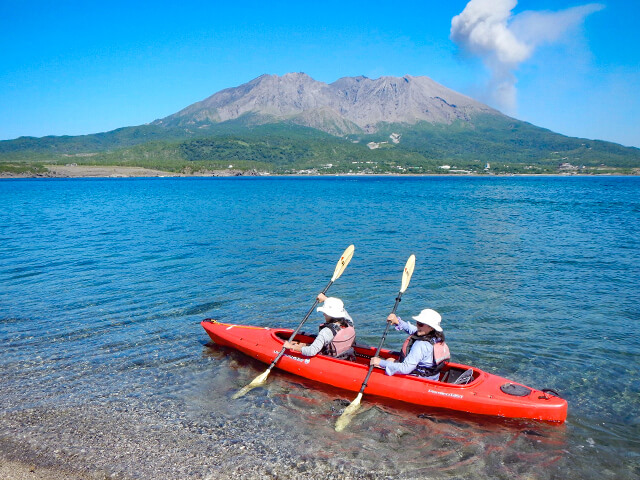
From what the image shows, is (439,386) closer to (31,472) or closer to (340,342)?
(340,342)

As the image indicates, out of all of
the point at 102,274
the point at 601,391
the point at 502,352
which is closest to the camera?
the point at 601,391

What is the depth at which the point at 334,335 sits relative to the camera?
32.3ft

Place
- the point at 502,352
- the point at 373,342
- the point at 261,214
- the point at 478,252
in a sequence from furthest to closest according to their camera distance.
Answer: the point at 261,214 → the point at 478,252 → the point at 373,342 → the point at 502,352

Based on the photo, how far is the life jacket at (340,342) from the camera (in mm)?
9836

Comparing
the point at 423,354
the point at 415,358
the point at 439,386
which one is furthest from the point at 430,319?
the point at 439,386

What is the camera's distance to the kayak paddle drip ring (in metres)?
8.44

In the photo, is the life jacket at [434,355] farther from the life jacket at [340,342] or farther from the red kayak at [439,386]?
the life jacket at [340,342]

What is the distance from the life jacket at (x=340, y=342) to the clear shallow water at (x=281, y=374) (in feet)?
2.71

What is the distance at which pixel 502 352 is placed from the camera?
37.2 ft

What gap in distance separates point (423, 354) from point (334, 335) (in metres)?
1.93

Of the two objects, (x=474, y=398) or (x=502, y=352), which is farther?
(x=502, y=352)

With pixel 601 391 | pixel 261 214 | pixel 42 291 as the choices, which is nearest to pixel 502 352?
pixel 601 391

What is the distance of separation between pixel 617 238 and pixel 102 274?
29870mm

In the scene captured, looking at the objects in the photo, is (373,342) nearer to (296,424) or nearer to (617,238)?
(296,424)
